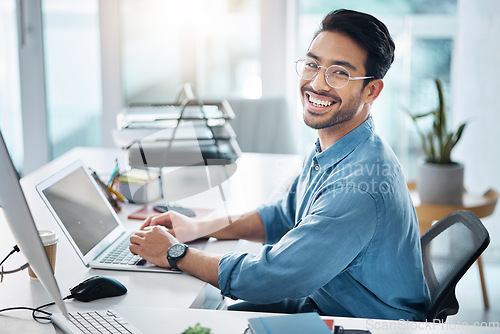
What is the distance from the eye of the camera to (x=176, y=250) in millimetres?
1456

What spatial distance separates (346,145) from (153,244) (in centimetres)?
54

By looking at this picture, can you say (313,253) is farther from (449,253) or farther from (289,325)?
(449,253)

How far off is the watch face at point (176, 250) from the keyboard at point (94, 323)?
0.89 feet

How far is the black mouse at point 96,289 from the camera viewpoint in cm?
128

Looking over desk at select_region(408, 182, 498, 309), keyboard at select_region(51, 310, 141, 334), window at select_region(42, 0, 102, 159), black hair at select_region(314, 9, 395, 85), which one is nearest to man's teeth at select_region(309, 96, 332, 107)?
black hair at select_region(314, 9, 395, 85)

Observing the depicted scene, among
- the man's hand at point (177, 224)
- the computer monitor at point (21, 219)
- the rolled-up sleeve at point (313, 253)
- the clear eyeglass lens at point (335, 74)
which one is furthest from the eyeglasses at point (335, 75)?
the computer monitor at point (21, 219)

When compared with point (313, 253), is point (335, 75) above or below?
above

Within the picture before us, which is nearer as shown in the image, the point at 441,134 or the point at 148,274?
the point at 148,274

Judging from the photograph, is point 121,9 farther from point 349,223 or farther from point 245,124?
point 349,223

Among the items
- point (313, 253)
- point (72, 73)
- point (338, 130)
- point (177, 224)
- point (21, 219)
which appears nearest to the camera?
point (21, 219)

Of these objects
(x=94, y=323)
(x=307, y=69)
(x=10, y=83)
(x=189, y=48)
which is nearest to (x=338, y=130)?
(x=307, y=69)

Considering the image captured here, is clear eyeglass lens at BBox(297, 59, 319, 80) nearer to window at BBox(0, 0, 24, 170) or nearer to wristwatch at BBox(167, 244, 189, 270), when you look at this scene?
wristwatch at BBox(167, 244, 189, 270)

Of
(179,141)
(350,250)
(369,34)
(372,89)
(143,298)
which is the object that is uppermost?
(369,34)

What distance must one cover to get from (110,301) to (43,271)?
1.11ft
